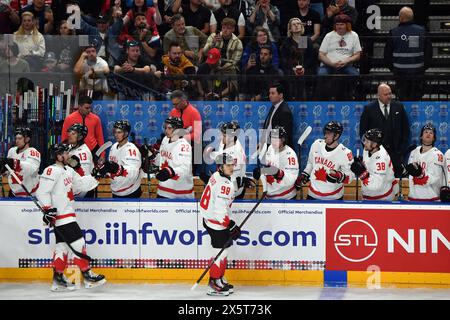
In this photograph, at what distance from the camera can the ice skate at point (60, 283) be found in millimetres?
12141

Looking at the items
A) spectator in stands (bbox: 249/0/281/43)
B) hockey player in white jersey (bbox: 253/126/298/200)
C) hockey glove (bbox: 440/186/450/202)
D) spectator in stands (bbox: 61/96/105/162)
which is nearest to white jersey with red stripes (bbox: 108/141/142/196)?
spectator in stands (bbox: 61/96/105/162)

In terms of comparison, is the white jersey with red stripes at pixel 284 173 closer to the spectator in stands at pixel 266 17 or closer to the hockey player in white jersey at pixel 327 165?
the hockey player in white jersey at pixel 327 165

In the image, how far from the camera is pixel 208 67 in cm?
1347

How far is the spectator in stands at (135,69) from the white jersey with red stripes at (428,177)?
3364mm

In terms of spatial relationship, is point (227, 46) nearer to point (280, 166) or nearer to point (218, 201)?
point (280, 166)

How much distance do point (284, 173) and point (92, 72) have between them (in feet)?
9.15

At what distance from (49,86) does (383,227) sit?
4.40m

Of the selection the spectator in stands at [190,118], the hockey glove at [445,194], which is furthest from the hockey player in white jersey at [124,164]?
the hockey glove at [445,194]

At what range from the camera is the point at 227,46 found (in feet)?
44.5

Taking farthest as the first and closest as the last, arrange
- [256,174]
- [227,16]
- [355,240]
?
[227,16] → [256,174] → [355,240]

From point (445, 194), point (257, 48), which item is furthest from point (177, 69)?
point (445, 194)

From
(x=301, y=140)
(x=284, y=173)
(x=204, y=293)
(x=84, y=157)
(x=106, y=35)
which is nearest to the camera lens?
(x=204, y=293)

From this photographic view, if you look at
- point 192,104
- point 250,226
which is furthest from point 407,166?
point 192,104

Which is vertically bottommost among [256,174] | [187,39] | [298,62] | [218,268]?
[218,268]
